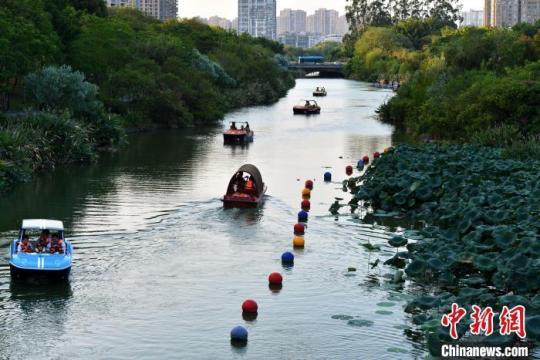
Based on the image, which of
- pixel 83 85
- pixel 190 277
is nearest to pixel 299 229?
pixel 190 277

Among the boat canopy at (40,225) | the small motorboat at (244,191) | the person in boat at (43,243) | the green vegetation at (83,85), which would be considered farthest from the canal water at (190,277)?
the green vegetation at (83,85)

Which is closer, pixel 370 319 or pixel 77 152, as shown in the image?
pixel 370 319

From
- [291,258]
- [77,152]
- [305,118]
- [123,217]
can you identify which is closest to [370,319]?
[291,258]

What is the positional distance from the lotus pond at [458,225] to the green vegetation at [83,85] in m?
18.2

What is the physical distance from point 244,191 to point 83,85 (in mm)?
23292

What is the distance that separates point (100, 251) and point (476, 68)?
50.4 metres

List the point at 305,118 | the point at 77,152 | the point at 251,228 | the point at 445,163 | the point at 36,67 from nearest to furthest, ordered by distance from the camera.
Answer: the point at 251,228 → the point at 445,163 → the point at 77,152 → the point at 36,67 → the point at 305,118

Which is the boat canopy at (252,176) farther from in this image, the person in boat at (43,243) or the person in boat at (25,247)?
the person in boat at (25,247)

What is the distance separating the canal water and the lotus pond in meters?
1.18

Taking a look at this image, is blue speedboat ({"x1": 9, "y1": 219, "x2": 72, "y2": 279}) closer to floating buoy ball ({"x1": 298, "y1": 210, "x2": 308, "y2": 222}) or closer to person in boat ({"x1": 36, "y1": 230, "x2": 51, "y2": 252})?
person in boat ({"x1": 36, "y1": 230, "x2": 51, "y2": 252})

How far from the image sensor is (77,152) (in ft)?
185

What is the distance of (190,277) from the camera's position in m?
30.1

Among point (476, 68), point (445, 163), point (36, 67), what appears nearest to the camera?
point (445, 163)

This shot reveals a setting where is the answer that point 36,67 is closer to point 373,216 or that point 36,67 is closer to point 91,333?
point 373,216
